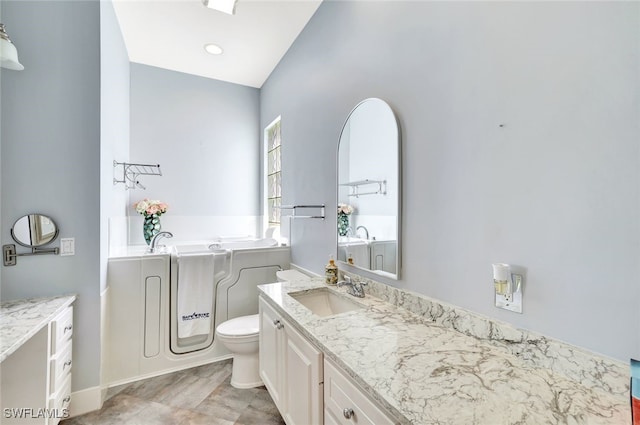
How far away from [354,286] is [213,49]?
275cm

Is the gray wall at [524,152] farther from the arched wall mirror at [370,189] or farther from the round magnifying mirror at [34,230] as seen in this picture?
the round magnifying mirror at [34,230]

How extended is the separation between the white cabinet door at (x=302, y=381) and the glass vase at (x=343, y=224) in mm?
729

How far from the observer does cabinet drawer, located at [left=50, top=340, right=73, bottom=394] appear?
1.48 meters

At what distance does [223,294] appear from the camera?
250 cm

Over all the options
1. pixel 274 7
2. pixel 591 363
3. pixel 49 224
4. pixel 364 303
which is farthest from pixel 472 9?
pixel 49 224

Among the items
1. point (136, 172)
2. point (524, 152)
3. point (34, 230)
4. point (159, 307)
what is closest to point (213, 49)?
point (136, 172)

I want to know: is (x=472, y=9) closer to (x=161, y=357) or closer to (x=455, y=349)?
(x=455, y=349)

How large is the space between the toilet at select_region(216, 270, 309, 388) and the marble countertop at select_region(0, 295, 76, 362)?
3.20 ft

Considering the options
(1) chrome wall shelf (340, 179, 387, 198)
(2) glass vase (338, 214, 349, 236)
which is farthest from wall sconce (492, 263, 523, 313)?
(2) glass vase (338, 214, 349, 236)

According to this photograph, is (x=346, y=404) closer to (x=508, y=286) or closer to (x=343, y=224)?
(x=508, y=286)

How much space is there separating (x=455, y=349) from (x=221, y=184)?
10.7ft

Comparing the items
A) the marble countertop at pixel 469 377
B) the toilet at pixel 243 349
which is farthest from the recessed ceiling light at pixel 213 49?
the marble countertop at pixel 469 377

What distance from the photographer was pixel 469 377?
82cm

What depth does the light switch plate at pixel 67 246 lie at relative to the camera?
175 centimetres
